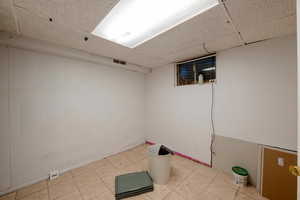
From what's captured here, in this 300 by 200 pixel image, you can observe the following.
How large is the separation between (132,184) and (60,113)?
→ 1.80 m

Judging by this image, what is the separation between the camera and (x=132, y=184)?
177cm

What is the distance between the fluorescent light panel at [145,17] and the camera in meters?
1.17

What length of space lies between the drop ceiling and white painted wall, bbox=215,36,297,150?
0.75ft

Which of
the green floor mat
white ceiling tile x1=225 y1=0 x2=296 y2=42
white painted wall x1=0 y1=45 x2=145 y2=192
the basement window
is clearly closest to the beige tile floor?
the green floor mat

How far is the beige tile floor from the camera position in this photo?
1618 millimetres

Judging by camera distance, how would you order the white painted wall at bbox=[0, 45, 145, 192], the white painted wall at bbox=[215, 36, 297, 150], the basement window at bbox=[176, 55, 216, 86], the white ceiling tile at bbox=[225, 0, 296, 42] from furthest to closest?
the basement window at bbox=[176, 55, 216, 86] < the white painted wall at bbox=[0, 45, 145, 192] < the white painted wall at bbox=[215, 36, 297, 150] < the white ceiling tile at bbox=[225, 0, 296, 42]

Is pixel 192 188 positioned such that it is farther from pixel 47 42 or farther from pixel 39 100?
pixel 47 42

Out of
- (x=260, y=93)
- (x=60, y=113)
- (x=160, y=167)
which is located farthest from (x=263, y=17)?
(x=60, y=113)

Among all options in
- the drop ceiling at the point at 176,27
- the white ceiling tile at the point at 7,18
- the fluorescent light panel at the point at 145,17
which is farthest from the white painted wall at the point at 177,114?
the white ceiling tile at the point at 7,18

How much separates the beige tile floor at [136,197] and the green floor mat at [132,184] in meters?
0.08

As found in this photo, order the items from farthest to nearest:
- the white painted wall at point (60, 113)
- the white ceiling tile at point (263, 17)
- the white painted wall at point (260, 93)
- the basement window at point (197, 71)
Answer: the basement window at point (197, 71), the white painted wall at point (60, 113), the white painted wall at point (260, 93), the white ceiling tile at point (263, 17)

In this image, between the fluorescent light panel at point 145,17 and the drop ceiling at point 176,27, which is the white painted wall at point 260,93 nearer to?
the drop ceiling at point 176,27

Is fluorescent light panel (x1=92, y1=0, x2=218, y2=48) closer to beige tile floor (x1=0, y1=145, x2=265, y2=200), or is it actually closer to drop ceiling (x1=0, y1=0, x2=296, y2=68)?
drop ceiling (x1=0, y1=0, x2=296, y2=68)

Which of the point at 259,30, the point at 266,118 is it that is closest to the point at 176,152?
the point at 266,118
